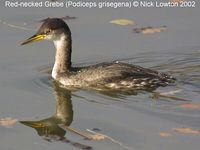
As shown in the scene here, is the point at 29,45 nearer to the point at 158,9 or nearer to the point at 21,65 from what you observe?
the point at 21,65

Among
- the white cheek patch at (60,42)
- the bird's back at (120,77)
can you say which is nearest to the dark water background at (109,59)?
the bird's back at (120,77)

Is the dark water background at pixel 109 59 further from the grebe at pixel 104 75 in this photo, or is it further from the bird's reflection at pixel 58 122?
the grebe at pixel 104 75

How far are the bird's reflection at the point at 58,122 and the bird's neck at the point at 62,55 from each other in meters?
0.64

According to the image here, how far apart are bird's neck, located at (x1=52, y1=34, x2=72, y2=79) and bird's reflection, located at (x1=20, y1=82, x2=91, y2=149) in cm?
64

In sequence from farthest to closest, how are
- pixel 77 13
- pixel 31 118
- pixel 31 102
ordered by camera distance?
1. pixel 77 13
2. pixel 31 102
3. pixel 31 118

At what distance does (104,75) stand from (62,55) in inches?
40.8

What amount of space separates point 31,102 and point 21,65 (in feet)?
5.21

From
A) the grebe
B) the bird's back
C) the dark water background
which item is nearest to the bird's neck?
the grebe

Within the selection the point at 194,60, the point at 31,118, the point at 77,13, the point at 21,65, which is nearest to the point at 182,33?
the point at 194,60

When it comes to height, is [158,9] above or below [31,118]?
above

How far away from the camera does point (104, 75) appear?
11992mm

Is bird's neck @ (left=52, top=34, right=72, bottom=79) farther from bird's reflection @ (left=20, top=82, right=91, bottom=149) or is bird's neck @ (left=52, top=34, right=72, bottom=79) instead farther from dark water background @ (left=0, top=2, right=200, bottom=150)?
bird's reflection @ (left=20, top=82, right=91, bottom=149)

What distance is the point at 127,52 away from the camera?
520 inches

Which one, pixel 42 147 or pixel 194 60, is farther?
pixel 194 60
